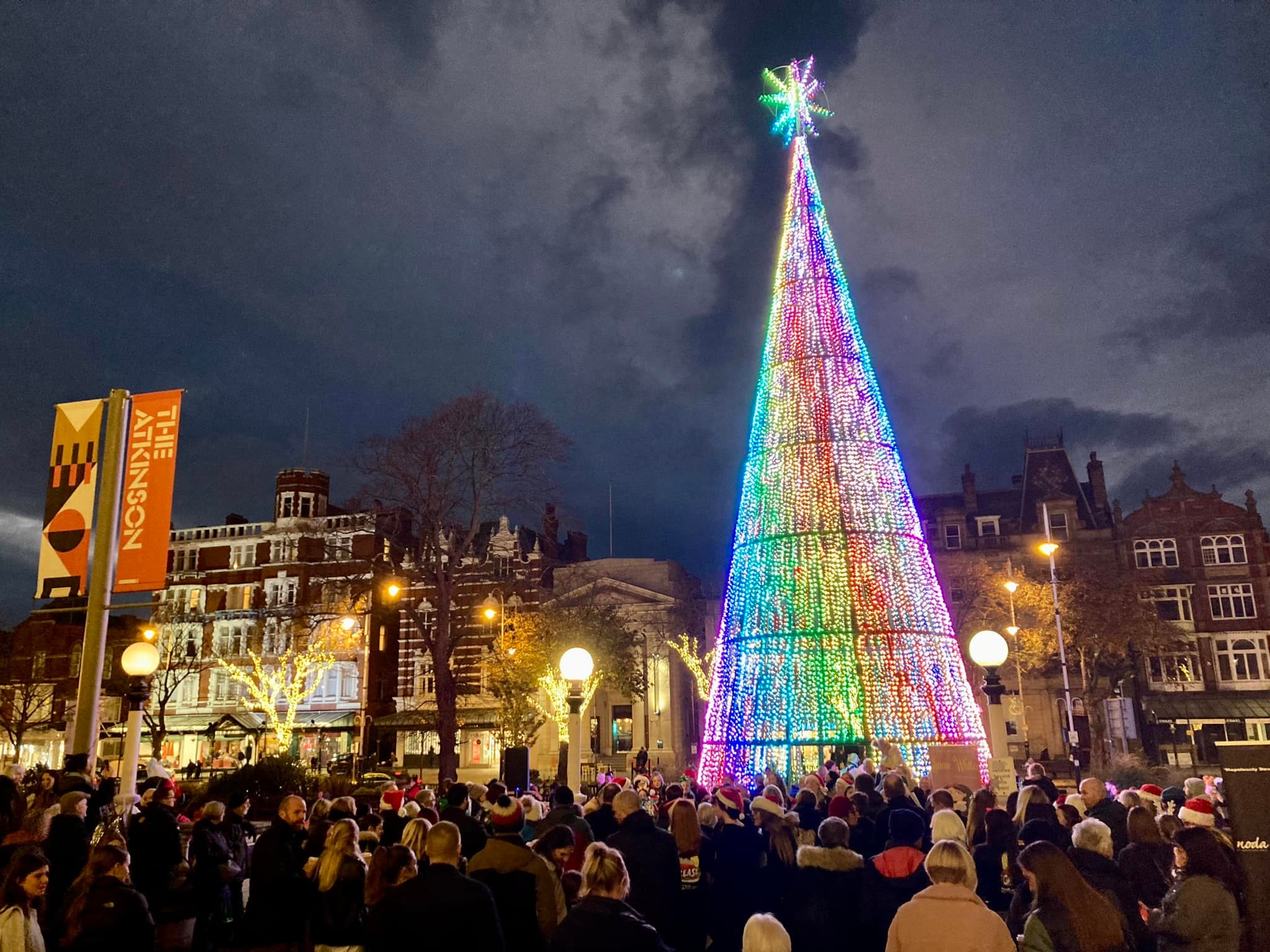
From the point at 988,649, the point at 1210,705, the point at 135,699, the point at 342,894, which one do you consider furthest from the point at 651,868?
the point at 1210,705

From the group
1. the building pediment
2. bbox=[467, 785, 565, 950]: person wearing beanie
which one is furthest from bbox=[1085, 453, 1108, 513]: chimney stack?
bbox=[467, 785, 565, 950]: person wearing beanie

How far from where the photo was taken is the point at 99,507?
47.0 ft

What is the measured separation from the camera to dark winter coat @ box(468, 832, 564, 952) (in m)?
6.77

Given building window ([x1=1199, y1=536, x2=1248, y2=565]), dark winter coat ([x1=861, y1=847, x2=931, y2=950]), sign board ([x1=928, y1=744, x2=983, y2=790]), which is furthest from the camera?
building window ([x1=1199, y1=536, x2=1248, y2=565])

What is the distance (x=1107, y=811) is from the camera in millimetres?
8844

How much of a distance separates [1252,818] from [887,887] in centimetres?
246

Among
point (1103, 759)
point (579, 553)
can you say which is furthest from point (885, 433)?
point (579, 553)

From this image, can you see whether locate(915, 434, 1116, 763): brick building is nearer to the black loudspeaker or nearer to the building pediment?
the building pediment

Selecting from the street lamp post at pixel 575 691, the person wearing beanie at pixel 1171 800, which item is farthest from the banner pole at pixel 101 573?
the person wearing beanie at pixel 1171 800

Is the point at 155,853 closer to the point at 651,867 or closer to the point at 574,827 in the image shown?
the point at 574,827

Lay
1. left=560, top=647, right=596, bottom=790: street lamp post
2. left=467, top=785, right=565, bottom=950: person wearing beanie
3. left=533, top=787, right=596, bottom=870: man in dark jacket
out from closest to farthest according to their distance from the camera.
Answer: left=467, top=785, right=565, bottom=950: person wearing beanie
left=533, top=787, right=596, bottom=870: man in dark jacket
left=560, top=647, right=596, bottom=790: street lamp post

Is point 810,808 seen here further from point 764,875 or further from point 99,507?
point 99,507

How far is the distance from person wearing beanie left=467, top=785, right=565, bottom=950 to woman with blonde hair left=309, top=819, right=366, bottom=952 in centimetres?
82

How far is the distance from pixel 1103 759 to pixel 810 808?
29741 mm
